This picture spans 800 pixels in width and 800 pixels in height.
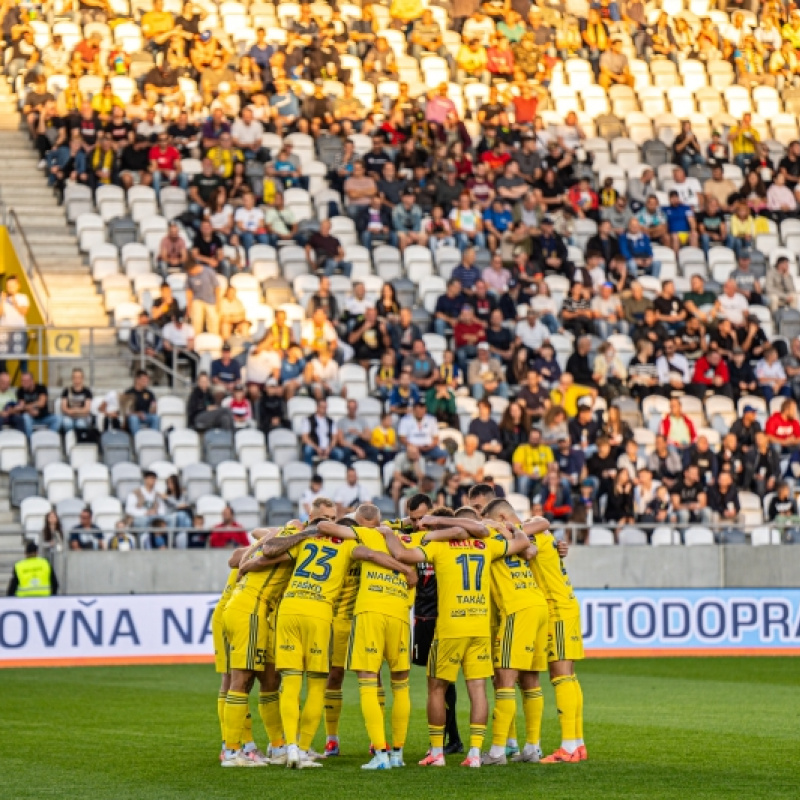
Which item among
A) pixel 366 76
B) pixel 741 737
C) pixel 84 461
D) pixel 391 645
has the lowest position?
pixel 741 737

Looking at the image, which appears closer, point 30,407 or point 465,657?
point 465,657

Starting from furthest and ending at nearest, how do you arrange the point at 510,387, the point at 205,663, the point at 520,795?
the point at 510,387 < the point at 205,663 < the point at 520,795

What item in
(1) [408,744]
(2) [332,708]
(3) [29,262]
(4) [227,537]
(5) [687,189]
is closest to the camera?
(2) [332,708]

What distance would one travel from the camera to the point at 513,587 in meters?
13.4

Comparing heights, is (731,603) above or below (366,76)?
below

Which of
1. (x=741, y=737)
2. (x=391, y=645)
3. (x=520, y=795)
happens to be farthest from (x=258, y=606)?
(x=741, y=737)

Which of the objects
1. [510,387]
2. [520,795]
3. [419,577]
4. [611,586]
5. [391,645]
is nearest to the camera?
[520,795]

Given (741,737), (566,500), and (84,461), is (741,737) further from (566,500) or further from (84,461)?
(84,461)

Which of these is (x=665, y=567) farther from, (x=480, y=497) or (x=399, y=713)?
(x=399, y=713)

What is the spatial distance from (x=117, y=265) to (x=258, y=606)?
1620 centimetres

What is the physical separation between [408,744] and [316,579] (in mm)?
2385

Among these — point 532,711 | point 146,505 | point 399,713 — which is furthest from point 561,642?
point 146,505

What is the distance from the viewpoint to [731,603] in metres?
24.5

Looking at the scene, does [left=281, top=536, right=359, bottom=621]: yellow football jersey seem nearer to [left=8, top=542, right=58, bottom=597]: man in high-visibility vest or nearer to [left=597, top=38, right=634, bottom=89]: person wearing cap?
[left=8, top=542, right=58, bottom=597]: man in high-visibility vest
